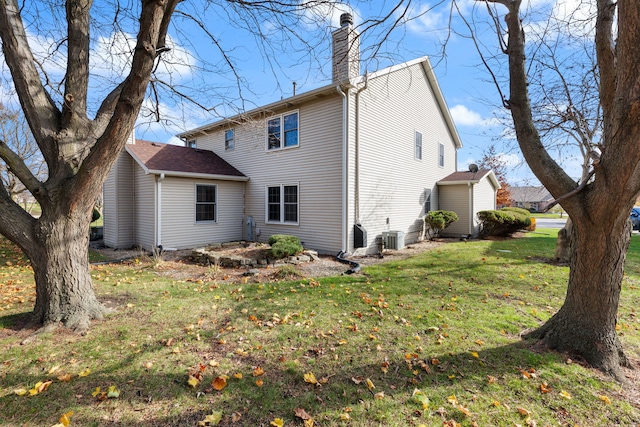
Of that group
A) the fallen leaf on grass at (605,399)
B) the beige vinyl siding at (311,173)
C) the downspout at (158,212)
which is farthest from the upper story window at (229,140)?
the fallen leaf on grass at (605,399)

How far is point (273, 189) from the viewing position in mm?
12219

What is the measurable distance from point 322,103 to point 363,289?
6.91 metres

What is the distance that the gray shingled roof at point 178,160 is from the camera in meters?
11.0

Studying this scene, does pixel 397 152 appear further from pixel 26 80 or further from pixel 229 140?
pixel 26 80

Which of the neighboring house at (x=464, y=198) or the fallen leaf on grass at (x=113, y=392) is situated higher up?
the neighboring house at (x=464, y=198)

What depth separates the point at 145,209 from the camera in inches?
460

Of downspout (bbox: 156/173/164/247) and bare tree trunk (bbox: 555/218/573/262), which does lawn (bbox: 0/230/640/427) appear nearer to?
bare tree trunk (bbox: 555/218/573/262)

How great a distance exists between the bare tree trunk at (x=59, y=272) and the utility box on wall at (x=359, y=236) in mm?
7430

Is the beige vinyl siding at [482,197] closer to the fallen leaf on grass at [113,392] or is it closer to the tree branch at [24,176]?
the fallen leaf on grass at [113,392]

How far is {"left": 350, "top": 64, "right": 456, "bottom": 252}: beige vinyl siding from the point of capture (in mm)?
10703

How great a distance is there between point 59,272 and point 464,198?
1559cm

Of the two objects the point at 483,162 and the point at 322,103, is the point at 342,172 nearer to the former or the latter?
the point at 322,103

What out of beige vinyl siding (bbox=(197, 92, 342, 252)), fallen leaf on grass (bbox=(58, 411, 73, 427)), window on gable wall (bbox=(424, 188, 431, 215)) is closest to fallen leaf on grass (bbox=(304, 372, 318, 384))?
fallen leaf on grass (bbox=(58, 411, 73, 427))

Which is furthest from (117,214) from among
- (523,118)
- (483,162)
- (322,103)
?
(483,162)
